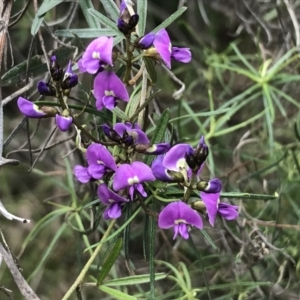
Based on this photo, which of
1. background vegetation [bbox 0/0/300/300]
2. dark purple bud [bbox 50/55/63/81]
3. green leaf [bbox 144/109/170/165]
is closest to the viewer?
dark purple bud [bbox 50/55/63/81]

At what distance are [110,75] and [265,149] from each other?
819mm

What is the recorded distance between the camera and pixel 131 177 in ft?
2.11

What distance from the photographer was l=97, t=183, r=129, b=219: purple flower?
66 centimetres

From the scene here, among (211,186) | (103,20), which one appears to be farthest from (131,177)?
(103,20)

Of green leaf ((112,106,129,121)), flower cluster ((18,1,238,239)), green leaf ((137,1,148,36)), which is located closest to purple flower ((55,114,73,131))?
flower cluster ((18,1,238,239))

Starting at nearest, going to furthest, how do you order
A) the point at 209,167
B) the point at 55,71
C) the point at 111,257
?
the point at 55,71
the point at 111,257
the point at 209,167

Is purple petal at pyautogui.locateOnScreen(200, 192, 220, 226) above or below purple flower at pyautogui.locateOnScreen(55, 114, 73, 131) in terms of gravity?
below

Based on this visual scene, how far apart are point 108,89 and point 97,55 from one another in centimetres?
6

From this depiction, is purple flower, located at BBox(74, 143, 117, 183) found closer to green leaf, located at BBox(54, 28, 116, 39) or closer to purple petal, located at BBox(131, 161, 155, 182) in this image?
purple petal, located at BBox(131, 161, 155, 182)

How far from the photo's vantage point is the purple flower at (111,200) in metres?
0.66

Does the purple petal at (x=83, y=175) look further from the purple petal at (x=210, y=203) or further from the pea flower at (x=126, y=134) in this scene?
the purple petal at (x=210, y=203)

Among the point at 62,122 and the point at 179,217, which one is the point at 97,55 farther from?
the point at 179,217

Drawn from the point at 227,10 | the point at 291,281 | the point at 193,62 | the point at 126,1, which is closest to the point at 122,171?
the point at 126,1

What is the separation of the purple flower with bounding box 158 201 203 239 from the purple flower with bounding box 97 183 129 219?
6 cm
